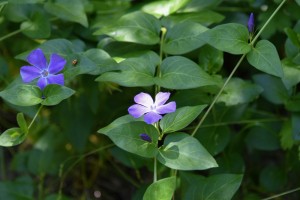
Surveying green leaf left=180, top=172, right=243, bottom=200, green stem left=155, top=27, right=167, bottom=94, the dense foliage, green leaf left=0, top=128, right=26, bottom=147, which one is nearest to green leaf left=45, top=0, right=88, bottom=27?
the dense foliage

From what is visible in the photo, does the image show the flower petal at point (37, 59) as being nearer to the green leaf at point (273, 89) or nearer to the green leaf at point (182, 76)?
the green leaf at point (182, 76)

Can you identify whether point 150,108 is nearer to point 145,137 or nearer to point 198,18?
point 145,137

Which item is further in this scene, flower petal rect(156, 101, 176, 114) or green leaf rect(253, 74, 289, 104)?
green leaf rect(253, 74, 289, 104)

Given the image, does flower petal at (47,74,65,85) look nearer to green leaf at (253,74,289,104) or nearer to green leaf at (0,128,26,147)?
green leaf at (0,128,26,147)

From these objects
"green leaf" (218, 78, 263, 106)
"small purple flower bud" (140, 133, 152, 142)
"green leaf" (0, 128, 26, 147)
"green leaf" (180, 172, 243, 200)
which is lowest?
"green leaf" (180, 172, 243, 200)

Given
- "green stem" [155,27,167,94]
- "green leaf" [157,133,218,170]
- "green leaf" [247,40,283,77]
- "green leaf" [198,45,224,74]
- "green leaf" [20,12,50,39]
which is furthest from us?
"green leaf" [20,12,50,39]

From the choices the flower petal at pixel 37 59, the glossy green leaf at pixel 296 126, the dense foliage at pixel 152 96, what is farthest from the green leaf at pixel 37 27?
the glossy green leaf at pixel 296 126
